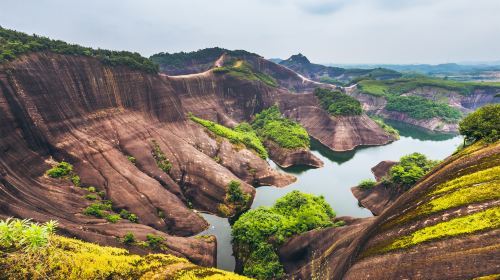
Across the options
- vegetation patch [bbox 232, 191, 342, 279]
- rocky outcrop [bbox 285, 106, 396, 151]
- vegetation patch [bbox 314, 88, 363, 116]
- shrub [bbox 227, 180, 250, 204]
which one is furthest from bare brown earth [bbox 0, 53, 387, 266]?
vegetation patch [bbox 314, 88, 363, 116]

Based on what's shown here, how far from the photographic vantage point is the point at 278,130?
287ft

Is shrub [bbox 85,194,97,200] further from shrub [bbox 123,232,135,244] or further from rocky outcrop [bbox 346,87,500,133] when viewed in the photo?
rocky outcrop [bbox 346,87,500,133]

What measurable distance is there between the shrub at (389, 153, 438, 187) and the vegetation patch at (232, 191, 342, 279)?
13740mm

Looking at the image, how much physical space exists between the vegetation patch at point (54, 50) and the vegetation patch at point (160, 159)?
18.8 m

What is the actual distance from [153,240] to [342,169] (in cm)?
5229

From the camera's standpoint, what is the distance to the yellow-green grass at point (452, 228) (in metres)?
15.7

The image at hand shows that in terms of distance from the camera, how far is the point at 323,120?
102m

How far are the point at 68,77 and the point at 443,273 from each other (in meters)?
54.1

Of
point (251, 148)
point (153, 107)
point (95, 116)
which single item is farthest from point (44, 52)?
point (251, 148)

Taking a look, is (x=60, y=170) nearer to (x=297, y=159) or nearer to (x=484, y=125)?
(x=484, y=125)

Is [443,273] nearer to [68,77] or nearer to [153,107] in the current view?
[68,77]

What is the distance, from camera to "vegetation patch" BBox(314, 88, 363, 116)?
97.0 metres

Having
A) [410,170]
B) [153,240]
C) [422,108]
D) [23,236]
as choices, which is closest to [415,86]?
[422,108]

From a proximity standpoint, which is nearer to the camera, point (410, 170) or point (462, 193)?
point (462, 193)
